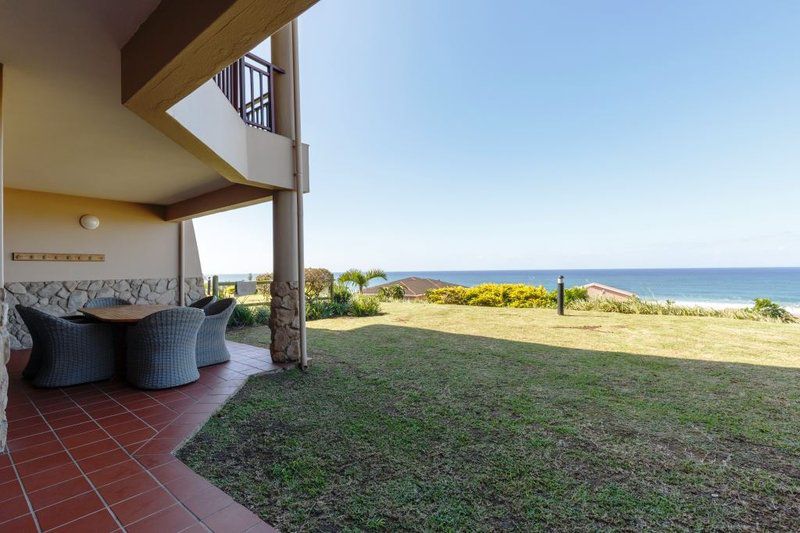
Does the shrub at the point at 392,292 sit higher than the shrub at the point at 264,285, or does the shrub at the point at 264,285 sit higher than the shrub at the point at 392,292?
the shrub at the point at 264,285

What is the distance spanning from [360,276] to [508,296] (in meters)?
5.19

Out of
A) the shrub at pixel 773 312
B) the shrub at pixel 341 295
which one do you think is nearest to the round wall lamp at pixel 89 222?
the shrub at pixel 341 295

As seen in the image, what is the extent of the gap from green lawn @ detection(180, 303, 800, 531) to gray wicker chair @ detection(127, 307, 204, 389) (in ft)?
2.93

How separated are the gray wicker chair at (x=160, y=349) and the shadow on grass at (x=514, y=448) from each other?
2.77 feet

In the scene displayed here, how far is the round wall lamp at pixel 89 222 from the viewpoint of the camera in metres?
6.21

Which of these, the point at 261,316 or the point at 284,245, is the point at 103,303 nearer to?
the point at 261,316

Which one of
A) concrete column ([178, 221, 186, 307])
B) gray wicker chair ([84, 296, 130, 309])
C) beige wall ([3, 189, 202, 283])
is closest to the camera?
gray wicker chair ([84, 296, 130, 309])

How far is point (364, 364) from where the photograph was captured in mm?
4785

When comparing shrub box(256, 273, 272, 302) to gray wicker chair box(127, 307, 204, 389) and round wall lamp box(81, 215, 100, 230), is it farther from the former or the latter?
gray wicker chair box(127, 307, 204, 389)

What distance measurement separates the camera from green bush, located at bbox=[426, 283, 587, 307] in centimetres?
1127

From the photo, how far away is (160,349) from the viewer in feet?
12.3

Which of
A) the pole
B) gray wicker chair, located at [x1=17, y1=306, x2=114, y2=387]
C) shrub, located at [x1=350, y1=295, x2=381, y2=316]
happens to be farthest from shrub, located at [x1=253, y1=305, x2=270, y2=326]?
gray wicker chair, located at [x1=17, y1=306, x2=114, y2=387]

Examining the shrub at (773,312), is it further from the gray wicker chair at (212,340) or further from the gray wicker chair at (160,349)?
the gray wicker chair at (160,349)

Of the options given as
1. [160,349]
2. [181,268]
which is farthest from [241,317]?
[160,349]
